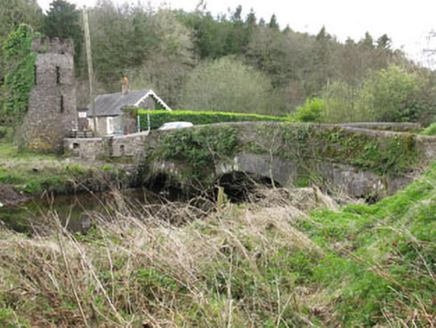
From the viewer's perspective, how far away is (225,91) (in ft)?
105

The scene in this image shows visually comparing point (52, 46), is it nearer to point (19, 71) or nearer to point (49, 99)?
point (19, 71)

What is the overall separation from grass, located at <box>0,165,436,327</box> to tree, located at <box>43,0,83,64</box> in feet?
119

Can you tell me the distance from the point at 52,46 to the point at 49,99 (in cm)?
281

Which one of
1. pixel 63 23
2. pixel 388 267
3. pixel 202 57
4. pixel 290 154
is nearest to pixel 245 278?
pixel 388 267

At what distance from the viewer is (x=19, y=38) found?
21.9 metres

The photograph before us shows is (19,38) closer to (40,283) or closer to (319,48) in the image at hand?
(40,283)

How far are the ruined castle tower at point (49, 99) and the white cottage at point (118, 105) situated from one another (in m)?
5.10

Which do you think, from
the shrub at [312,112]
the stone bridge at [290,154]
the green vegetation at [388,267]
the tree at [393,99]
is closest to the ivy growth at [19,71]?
the stone bridge at [290,154]

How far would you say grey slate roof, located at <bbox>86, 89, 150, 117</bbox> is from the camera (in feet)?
94.6

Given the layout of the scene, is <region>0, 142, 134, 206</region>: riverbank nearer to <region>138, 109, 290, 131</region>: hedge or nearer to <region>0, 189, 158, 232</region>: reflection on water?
<region>0, 189, 158, 232</region>: reflection on water

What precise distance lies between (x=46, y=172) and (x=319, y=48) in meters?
28.3

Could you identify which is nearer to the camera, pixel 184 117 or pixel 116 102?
pixel 184 117

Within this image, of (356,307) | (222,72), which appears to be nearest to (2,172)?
(356,307)

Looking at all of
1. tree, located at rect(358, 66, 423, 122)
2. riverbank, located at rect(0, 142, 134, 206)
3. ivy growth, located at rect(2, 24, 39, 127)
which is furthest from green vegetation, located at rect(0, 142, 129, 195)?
tree, located at rect(358, 66, 423, 122)
